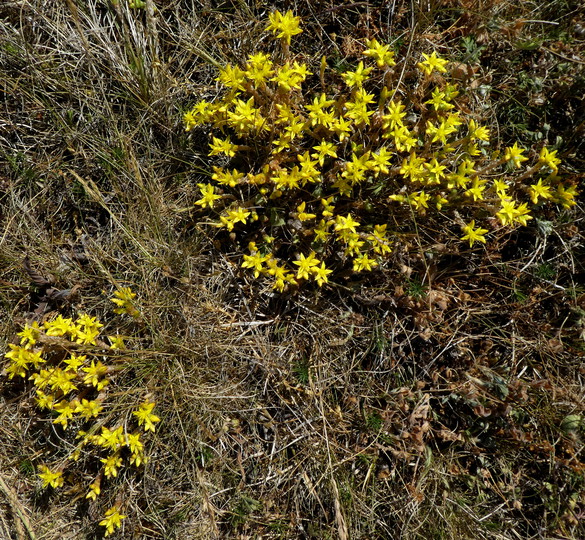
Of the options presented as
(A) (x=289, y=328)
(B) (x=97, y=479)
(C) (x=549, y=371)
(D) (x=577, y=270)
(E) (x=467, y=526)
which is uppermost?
(D) (x=577, y=270)

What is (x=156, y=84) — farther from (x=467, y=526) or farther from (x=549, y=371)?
(x=467, y=526)

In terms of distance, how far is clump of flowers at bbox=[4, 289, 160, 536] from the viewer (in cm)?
249

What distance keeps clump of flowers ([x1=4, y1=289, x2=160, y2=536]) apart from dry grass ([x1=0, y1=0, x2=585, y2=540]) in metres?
0.12

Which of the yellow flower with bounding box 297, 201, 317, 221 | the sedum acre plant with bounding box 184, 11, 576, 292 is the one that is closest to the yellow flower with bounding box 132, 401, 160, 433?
the sedum acre plant with bounding box 184, 11, 576, 292

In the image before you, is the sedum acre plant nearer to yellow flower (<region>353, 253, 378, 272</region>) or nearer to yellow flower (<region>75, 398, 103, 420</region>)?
yellow flower (<region>353, 253, 378, 272</region>)

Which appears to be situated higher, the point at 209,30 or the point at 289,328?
the point at 209,30

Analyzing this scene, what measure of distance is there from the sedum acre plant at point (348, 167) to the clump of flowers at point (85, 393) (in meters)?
0.90

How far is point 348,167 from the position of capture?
7.52 feet

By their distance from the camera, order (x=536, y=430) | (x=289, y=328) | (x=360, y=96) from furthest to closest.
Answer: (x=289, y=328) < (x=536, y=430) < (x=360, y=96)

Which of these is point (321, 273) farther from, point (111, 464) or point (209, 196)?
point (111, 464)

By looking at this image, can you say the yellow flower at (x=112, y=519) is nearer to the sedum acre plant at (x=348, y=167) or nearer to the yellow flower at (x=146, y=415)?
the yellow flower at (x=146, y=415)

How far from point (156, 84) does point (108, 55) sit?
327 mm

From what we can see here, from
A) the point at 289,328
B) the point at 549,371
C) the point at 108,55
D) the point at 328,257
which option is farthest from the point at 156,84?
the point at 549,371

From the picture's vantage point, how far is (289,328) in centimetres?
Answer: 271
